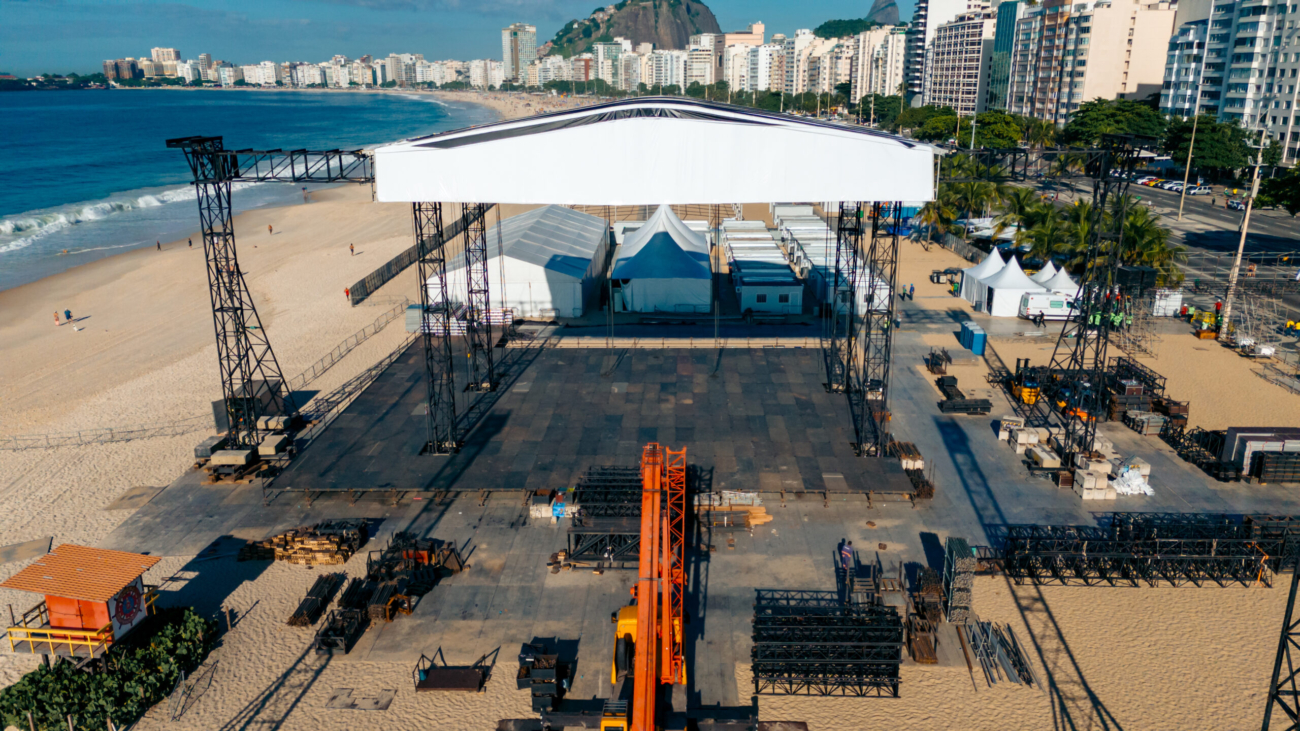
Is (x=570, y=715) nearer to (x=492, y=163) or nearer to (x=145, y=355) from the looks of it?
(x=492, y=163)

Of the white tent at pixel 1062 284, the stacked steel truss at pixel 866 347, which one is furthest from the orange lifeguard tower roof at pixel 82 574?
the white tent at pixel 1062 284

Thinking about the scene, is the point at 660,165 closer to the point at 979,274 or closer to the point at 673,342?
the point at 673,342

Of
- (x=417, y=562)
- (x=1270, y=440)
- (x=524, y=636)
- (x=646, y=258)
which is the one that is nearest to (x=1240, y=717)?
(x=1270, y=440)

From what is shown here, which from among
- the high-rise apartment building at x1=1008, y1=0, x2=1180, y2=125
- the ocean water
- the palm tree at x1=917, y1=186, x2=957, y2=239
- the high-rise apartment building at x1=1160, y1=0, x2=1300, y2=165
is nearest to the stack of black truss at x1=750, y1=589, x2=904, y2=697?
the palm tree at x1=917, y1=186, x2=957, y2=239

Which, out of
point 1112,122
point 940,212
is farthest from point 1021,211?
point 1112,122

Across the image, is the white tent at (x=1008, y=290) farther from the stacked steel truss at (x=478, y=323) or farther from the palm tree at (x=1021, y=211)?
the stacked steel truss at (x=478, y=323)
